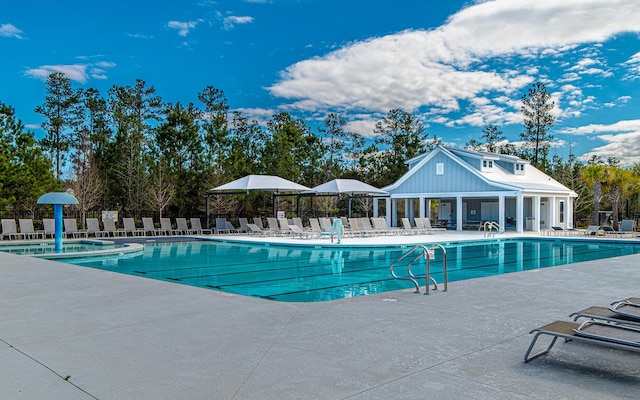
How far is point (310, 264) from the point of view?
13289 millimetres

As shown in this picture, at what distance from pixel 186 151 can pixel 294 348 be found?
2645cm

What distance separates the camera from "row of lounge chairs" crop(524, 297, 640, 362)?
3547 millimetres

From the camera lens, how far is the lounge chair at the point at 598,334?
11.5 feet

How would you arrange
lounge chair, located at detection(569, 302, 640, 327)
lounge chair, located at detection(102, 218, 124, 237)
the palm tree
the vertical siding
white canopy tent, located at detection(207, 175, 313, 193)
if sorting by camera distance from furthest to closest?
1. the palm tree
2. the vertical siding
3. white canopy tent, located at detection(207, 175, 313, 193)
4. lounge chair, located at detection(102, 218, 124, 237)
5. lounge chair, located at detection(569, 302, 640, 327)

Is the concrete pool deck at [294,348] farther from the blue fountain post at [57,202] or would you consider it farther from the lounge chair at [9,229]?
the lounge chair at [9,229]

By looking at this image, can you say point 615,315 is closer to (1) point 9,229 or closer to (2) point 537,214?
(1) point 9,229

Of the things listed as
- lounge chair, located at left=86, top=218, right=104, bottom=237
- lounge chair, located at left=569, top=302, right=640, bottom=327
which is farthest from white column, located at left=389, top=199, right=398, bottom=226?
lounge chair, located at left=569, top=302, right=640, bottom=327

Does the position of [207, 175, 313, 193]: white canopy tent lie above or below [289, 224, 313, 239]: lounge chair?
Answer: above

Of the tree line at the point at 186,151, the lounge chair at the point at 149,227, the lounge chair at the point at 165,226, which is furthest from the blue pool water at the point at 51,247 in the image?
the lounge chair at the point at 165,226

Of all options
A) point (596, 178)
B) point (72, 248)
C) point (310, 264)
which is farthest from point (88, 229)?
point (596, 178)

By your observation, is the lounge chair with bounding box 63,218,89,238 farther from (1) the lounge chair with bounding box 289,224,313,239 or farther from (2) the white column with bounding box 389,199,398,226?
(2) the white column with bounding box 389,199,398,226

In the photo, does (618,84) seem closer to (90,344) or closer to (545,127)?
(545,127)

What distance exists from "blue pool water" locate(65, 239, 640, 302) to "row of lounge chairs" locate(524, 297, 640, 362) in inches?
189

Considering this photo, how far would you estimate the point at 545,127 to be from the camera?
4216 centimetres
